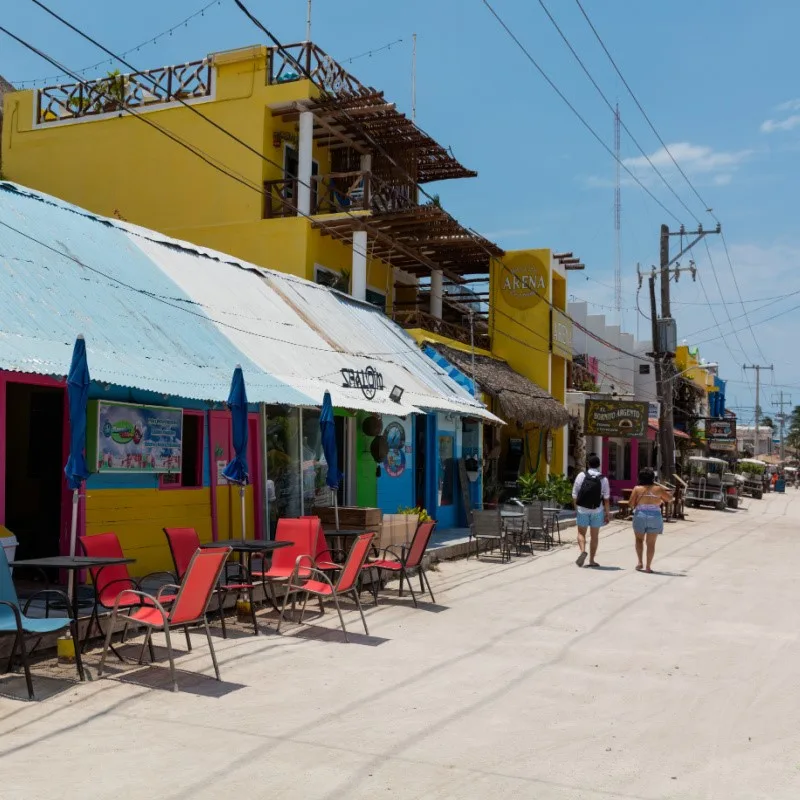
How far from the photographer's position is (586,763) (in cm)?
497

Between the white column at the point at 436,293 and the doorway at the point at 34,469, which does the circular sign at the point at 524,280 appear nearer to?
the white column at the point at 436,293

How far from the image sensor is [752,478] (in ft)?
164

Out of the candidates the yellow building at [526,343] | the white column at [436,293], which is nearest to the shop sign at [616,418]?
the yellow building at [526,343]

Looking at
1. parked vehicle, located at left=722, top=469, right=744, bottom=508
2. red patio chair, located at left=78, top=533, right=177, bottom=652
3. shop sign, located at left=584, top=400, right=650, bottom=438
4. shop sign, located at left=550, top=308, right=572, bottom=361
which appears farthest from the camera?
parked vehicle, located at left=722, top=469, right=744, bottom=508

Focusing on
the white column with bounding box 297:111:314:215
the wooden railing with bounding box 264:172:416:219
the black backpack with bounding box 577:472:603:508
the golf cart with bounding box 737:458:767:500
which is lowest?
the golf cart with bounding box 737:458:767:500

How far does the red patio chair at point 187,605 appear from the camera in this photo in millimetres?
6457

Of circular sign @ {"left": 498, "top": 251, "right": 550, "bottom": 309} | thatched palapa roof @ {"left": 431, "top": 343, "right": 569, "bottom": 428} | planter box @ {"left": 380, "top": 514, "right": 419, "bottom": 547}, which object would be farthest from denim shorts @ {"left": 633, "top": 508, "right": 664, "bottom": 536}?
circular sign @ {"left": 498, "top": 251, "right": 550, "bottom": 309}

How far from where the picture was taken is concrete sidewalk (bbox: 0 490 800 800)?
4.60 meters

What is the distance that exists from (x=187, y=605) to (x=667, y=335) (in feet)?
84.0

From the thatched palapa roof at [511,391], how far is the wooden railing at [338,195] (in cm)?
391

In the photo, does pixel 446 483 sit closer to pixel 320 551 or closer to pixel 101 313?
pixel 320 551

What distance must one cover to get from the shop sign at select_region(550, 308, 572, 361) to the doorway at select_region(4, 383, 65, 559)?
1579cm

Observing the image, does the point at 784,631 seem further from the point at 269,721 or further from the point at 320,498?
the point at 320,498

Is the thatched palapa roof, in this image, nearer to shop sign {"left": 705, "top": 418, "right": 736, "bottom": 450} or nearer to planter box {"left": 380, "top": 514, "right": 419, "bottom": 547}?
planter box {"left": 380, "top": 514, "right": 419, "bottom": 547}
